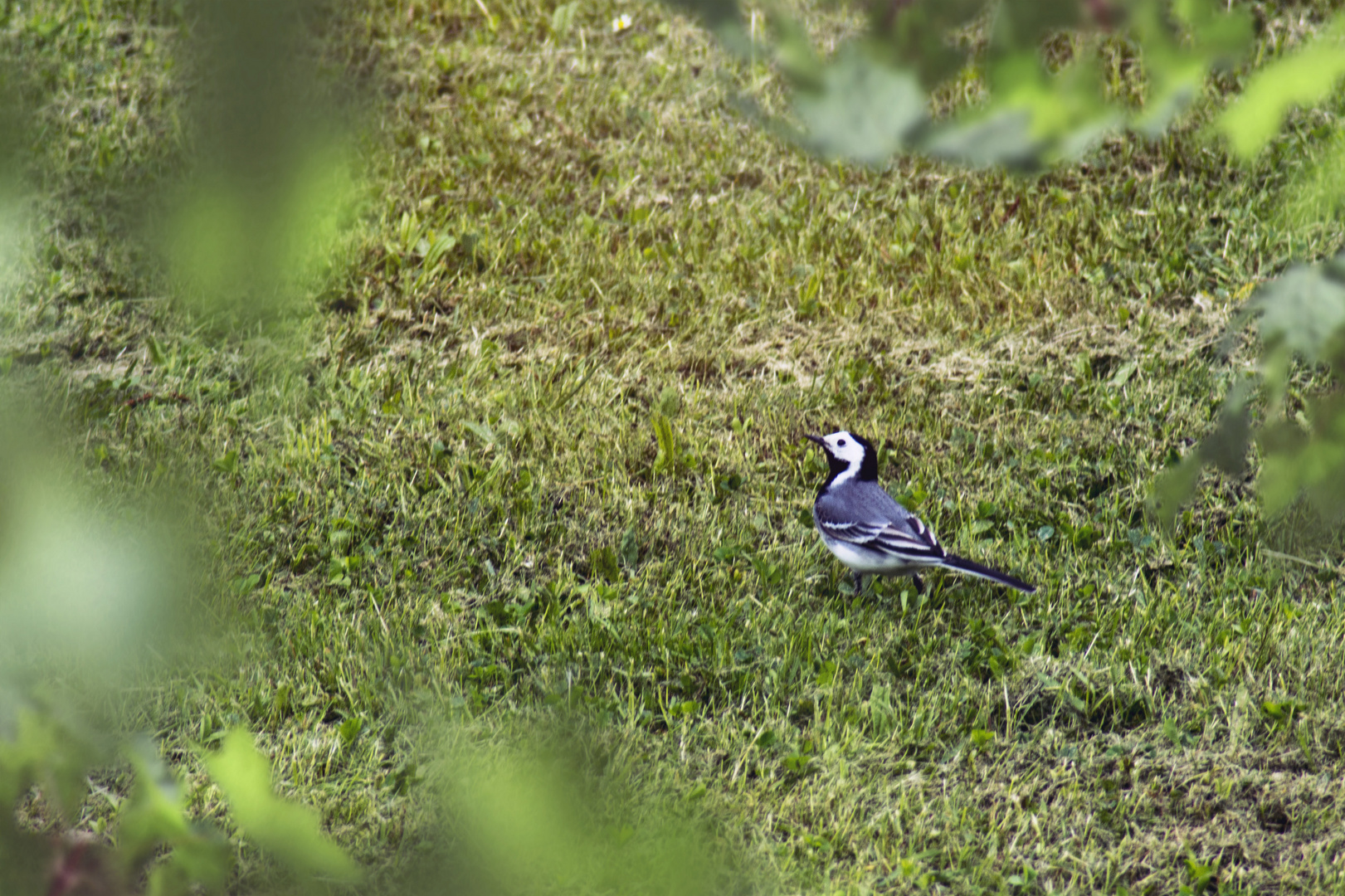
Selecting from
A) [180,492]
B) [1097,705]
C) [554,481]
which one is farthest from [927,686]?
[180,492]

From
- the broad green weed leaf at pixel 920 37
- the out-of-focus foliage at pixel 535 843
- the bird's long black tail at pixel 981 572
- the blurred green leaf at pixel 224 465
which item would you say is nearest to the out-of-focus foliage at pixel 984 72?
the broad green weed leaf at pixel 920 37

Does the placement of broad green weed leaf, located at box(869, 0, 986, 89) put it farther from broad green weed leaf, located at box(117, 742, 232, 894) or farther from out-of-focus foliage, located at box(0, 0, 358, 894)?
broad green weed leaf, located at box(117, 742, 232, 894)

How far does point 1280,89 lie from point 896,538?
121 inches

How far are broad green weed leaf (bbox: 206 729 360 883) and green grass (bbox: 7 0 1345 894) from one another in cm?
59

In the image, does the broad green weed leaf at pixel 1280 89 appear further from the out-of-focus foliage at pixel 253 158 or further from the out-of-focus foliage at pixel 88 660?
the out-of-focus foliage at pixel 88 660

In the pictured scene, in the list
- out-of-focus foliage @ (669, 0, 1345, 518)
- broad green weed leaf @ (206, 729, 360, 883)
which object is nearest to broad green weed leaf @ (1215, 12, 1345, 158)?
out-of-focus foliage @ (669, 0, 1345, 518)

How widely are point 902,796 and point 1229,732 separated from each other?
123 cm

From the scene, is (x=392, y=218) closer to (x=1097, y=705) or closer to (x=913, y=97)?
(x=1097, y=705)

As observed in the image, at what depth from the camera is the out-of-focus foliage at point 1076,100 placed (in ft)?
4.79

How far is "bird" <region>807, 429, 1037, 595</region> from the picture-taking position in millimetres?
4480

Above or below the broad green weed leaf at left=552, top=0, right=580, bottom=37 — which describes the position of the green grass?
below

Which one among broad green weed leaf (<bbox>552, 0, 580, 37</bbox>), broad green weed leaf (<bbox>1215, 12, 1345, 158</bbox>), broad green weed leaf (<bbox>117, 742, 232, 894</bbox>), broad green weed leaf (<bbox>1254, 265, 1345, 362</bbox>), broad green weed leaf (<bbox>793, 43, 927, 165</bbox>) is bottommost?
broad green weed leaf (<bbox>117, 742, 232, 894</bbox>)

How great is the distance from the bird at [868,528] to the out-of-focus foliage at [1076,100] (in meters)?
2.53

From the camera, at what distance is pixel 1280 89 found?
1.59 m
